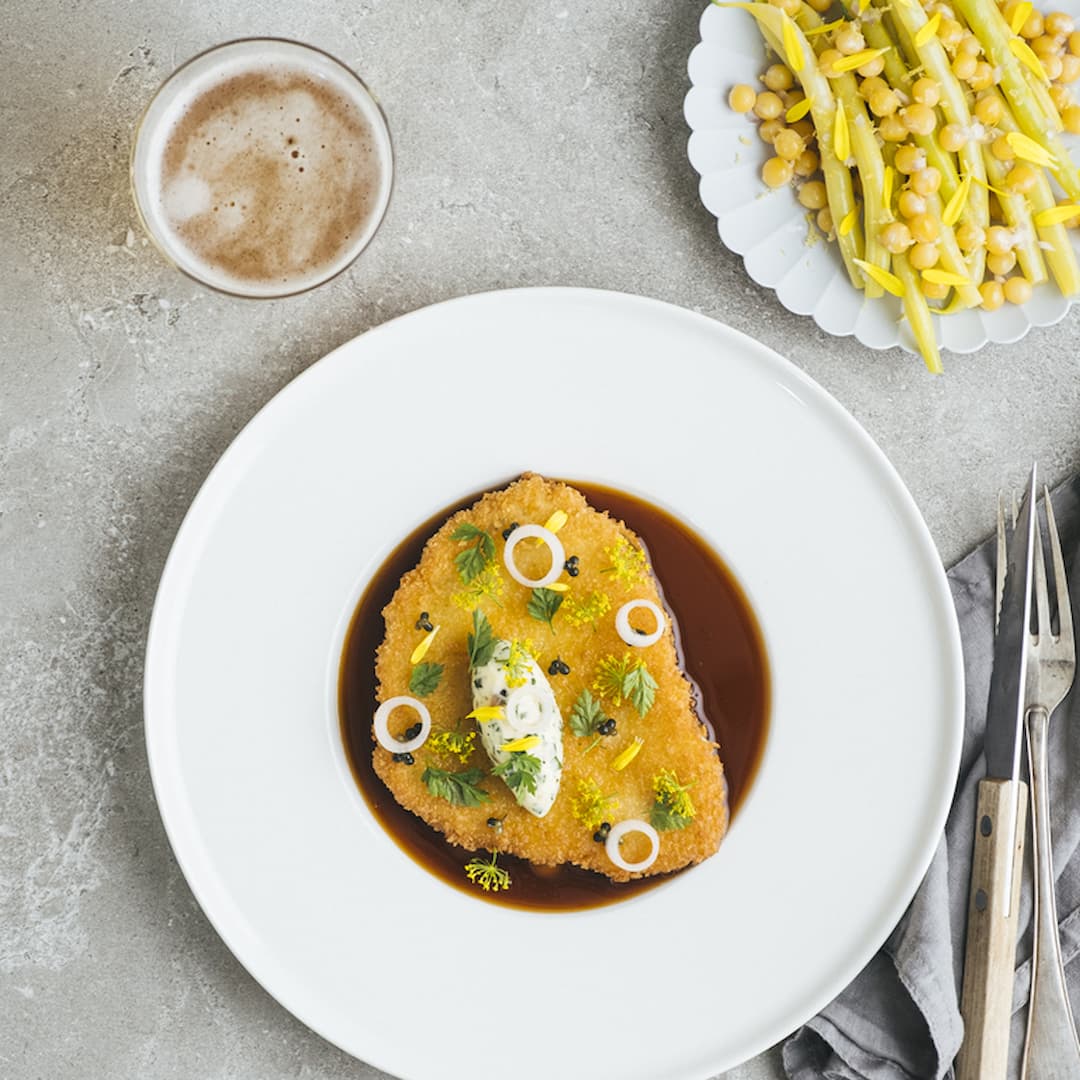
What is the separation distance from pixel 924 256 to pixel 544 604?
117cm

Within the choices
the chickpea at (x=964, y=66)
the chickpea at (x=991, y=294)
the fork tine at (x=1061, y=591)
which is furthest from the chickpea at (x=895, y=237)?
the fork tine at (x=1061, y=591)

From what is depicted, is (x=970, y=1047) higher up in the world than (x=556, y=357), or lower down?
lower down

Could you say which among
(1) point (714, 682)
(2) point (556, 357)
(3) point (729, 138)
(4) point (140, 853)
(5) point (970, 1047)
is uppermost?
(3) point (729, 138)

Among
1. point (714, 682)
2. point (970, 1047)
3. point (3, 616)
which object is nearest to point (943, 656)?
point (714, 682)

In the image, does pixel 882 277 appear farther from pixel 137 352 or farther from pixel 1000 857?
pixel 137 352

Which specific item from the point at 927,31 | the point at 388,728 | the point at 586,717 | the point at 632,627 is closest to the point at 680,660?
the point at 632,627

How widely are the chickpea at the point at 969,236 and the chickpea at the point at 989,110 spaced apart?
8.9 inches

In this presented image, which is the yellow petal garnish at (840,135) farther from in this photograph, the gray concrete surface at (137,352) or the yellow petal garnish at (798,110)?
the gray concrete surface at (137,352)

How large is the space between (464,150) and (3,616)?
157 centimetres

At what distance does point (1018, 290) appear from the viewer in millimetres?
2592

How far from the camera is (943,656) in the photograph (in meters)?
2.55

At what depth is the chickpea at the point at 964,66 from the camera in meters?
2.45

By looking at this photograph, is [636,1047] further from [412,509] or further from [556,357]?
[556,357]

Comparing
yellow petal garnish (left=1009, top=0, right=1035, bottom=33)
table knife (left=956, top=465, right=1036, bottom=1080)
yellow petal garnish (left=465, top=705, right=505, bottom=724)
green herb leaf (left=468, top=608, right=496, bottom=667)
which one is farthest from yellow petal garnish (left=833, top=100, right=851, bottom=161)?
yellow petal garnish (left=465, top=705, right=505, bottom=724)
